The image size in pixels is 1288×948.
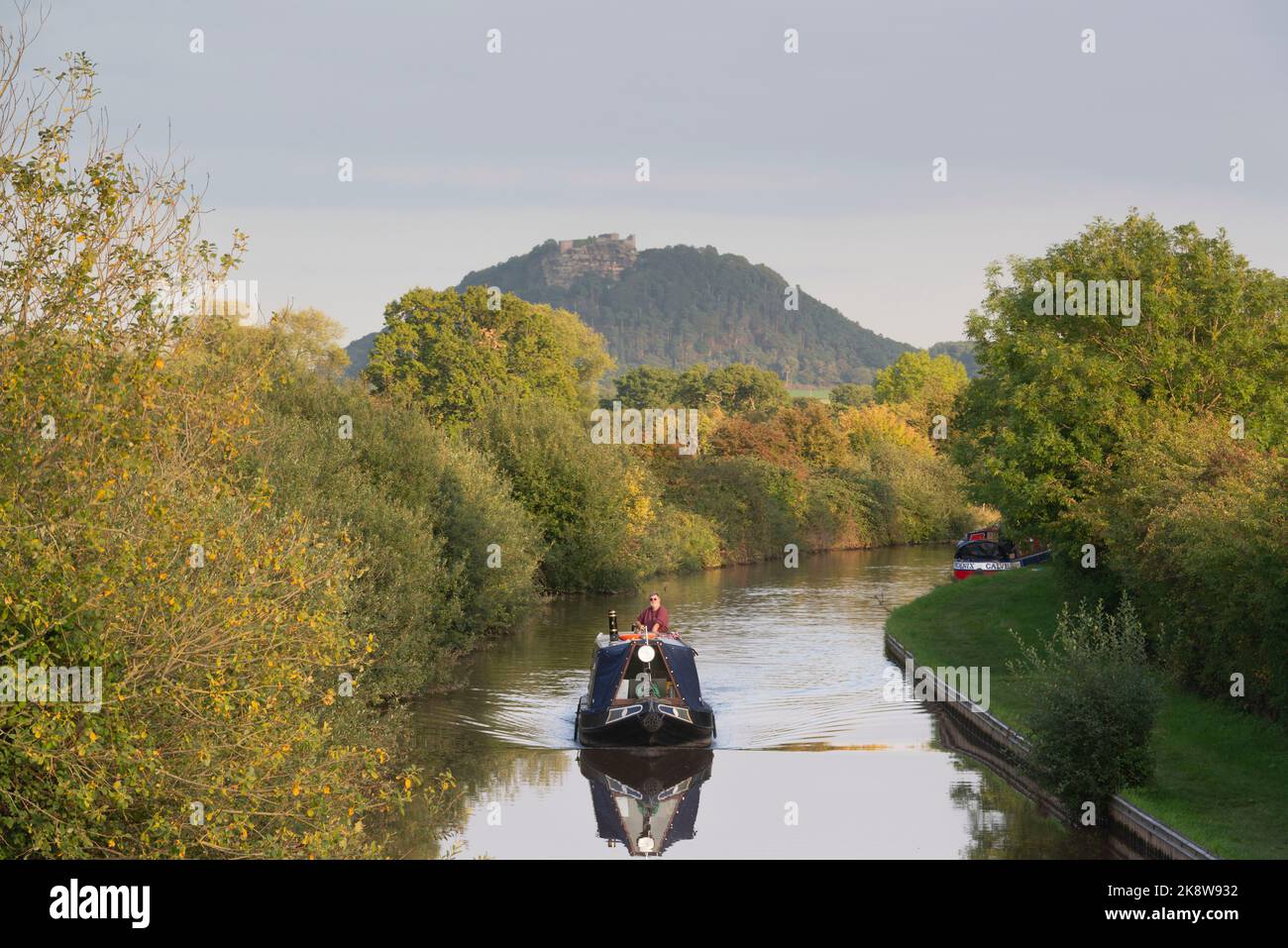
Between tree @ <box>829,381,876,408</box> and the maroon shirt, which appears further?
tree @ <box>829,381,876,408</box>

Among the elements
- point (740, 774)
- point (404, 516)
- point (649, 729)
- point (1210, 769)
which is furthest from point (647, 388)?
point (1210, 769)

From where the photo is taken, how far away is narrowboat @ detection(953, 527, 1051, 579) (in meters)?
47.4

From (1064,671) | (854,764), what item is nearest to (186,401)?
(1064,671)

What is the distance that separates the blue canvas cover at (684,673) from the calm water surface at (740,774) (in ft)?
3.46

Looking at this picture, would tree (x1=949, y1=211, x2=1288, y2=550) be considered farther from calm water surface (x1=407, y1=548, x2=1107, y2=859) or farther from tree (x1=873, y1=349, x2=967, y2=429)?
tree (x1=873, y1=349, x2=967, y2=429)

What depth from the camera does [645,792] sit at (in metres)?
23.2

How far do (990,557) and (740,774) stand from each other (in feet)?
87.5

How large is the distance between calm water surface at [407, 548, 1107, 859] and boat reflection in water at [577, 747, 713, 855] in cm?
5

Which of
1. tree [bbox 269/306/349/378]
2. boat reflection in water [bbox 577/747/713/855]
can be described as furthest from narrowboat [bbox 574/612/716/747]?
tree [bbox 269/306/349/378]

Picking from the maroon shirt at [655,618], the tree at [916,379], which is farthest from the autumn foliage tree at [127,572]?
the tree at [916,379]

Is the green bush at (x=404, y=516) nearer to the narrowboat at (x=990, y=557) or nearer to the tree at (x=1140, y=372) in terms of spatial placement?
the tree at (x=1140, y=372)

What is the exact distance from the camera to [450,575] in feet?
114

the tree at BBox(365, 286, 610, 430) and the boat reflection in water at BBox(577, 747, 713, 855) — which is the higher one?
the tree at BBox(365, 286, 610, 430)

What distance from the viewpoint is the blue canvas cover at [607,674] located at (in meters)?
26.1
